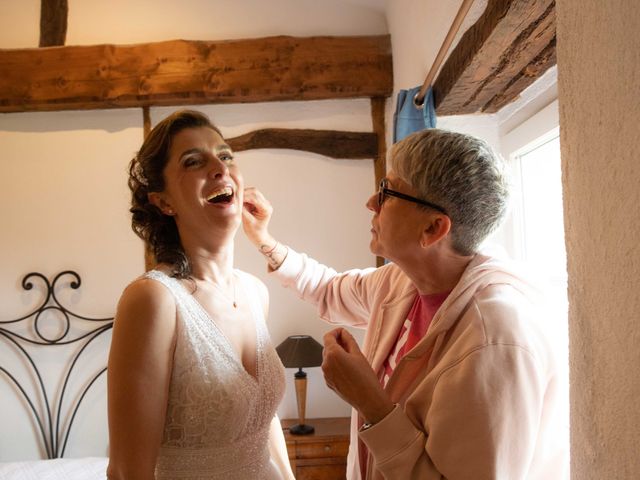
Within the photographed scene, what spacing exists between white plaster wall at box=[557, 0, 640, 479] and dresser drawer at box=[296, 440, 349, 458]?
2270mm

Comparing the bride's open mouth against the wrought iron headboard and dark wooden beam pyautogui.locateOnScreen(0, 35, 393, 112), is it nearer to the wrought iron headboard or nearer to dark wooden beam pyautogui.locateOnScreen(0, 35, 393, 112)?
dark wooden beam pyautogui.locateOnScreen(0, 35, 393, 112)

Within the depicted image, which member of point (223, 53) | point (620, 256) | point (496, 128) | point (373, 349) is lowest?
point (373, 349)

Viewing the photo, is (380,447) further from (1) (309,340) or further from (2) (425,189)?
(1) (309,340)

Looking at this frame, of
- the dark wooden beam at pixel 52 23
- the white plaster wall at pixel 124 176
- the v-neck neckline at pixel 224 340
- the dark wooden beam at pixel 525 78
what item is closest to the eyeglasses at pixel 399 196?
the v-neck neckline at pixel 224 340

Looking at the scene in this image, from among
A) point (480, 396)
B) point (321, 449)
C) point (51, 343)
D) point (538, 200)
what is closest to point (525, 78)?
point (538, 200)

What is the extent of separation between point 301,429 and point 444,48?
2.19 m

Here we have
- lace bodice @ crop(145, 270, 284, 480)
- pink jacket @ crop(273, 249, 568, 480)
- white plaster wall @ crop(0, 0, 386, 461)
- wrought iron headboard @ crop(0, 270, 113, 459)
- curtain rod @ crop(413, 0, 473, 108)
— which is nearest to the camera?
pink jacket @ crop(273, 249, 568, 480)

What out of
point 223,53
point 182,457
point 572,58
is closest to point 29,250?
point 223,53

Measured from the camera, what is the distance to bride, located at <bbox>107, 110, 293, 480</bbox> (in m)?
1.13

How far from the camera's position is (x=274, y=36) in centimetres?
341

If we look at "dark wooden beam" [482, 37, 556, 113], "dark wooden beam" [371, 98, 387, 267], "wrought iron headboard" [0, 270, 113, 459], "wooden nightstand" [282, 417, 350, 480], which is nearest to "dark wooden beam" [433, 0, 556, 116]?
"dark wooden beam" [482, 37, 556, 113]

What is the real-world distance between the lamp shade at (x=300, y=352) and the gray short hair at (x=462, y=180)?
1.92m

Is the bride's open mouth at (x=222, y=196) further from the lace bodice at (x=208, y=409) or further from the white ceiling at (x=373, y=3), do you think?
the white ceiling at (x=373, y=3)

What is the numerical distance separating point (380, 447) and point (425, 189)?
0.55 metres
